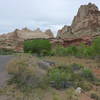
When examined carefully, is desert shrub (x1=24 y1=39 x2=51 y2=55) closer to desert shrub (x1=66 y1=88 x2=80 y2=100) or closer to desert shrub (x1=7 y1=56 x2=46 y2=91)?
desert shrub (x1=7 y1=56 x2=46 y2=91)

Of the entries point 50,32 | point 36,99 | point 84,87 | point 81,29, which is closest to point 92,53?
point 84,87

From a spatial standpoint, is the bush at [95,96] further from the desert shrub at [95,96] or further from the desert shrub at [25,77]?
the desert shrub at [25,77]

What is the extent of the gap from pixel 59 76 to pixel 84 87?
4.44 feet

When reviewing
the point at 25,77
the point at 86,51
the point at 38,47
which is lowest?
the point at 86,51

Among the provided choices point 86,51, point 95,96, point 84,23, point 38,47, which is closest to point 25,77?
point 95,96

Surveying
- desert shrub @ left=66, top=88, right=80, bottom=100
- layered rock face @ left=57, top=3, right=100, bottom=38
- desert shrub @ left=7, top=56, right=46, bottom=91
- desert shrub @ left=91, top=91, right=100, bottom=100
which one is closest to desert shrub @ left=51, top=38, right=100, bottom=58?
desert shrub @ left=91, top=91, right=100, bottom=100

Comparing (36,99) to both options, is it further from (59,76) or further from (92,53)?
(92,53)

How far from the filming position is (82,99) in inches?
501

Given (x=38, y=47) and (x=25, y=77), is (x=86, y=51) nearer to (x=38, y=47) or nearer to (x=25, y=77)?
(x=38, y=47)

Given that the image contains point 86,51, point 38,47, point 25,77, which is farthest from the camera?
point 38,47

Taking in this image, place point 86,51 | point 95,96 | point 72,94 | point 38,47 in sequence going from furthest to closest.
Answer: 1. point 38,47
2. point 86,51
3. point 95,96
4. point 72,94

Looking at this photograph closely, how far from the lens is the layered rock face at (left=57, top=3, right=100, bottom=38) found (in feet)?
319

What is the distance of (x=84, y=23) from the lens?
3935 inches

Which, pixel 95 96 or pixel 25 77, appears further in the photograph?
pixel 25 77
